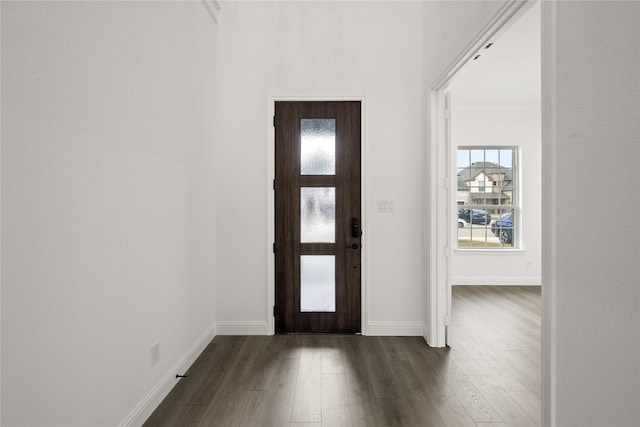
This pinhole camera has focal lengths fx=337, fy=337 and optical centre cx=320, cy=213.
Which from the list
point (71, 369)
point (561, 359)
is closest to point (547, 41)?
point (561, 359)

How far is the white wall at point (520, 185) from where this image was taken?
5.54 meters

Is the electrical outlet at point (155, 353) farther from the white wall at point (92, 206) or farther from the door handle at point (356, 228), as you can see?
the door handle at point (356, 228)

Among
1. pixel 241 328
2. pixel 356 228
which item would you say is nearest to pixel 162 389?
pixel 241 328

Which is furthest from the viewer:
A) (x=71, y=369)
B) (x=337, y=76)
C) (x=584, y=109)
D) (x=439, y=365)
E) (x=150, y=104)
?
(x=337, y=76)

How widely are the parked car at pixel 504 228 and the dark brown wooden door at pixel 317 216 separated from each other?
3608 mm

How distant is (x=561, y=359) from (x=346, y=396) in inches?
50.2

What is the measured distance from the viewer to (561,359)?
1.41m

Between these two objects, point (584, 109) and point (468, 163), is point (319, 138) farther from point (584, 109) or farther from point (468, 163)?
point (468, 163)

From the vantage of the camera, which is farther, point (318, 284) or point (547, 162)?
point (318, 284)

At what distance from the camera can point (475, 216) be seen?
5.77 metres

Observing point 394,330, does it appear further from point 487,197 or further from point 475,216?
point 487,197

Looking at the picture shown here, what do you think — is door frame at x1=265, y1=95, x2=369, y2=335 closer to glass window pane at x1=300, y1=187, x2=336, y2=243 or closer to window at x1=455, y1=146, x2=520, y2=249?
glass window pane at x1=300, y1=187, x2=336, y2=243

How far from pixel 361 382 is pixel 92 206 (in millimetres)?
1975

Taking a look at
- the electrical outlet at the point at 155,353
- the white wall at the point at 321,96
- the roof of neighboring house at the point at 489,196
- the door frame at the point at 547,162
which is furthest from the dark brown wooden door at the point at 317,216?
the roof of neighboring house at the point at 489,196
